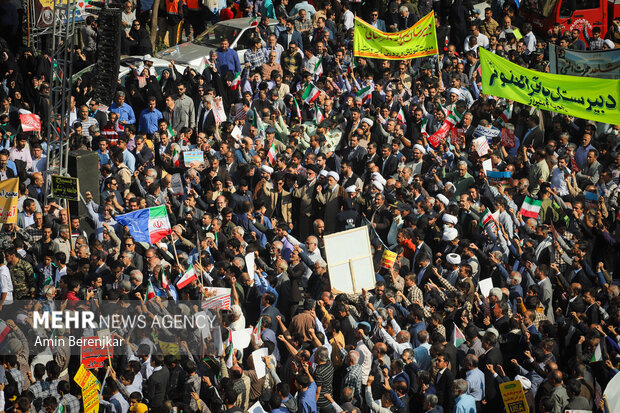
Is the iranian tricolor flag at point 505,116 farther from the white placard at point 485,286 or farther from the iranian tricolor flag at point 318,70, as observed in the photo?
the white placard at point 485,286

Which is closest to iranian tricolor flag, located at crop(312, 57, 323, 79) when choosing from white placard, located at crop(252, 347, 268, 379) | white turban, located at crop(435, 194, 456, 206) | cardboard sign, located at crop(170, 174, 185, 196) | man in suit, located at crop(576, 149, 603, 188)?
cardboard sign, located at crop(170, 174, 185, 196)

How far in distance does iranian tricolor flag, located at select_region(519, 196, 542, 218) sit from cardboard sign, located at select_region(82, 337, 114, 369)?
21.6 ft

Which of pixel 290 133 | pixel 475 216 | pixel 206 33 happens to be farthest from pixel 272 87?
pixel 475 216

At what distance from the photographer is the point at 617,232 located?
54.6ft

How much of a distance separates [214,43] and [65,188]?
7430mm

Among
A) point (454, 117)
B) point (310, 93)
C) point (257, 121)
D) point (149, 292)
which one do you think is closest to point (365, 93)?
point (310, 93)

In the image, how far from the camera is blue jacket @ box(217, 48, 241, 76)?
2125 cm

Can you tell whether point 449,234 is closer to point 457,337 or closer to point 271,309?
point 457,337

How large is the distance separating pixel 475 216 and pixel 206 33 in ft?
29.2

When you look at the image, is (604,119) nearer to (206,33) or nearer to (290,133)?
(290,133)

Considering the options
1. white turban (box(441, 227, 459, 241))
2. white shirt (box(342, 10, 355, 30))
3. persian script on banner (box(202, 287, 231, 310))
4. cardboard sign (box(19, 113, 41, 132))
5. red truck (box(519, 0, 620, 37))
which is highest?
cardboard sign (box(19, 113, 41, 132))

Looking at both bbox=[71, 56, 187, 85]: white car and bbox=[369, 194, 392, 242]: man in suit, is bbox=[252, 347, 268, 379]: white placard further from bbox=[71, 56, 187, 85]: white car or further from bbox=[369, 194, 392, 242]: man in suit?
bbox=[71, 56, 187, 85]: white car

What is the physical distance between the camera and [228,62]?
69.8 ft

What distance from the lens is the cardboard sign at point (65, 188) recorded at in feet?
52.4
